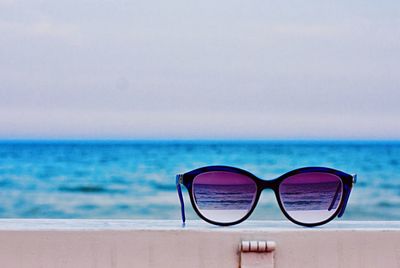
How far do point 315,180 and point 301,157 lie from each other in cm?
3170

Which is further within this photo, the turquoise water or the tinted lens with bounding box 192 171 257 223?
the turquoise water

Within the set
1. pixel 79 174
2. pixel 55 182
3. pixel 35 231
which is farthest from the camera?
pixel 79 174

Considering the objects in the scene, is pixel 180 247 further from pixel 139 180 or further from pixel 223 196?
pixel 139 180

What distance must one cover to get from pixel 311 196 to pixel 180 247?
0.23 meters

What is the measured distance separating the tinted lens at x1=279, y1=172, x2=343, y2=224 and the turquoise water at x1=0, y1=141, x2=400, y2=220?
1110 centimetres

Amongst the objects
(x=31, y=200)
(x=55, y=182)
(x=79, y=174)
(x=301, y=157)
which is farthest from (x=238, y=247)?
(x=301, y=157)

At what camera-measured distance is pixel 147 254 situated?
1.20m

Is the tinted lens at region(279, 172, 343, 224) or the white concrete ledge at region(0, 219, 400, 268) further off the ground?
the tinted lens at region(279, 172, 343, 224)

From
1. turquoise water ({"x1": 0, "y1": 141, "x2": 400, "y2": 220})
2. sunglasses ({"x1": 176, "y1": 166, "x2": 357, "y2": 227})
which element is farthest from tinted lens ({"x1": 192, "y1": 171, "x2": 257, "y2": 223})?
turquoise water ({"x1": 0, "y1": 141, "x2": 400, "y2": 220})

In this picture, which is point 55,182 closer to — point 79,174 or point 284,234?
point 79,174

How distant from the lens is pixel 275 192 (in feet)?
4.12

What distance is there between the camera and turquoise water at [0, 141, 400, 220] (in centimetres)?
1436

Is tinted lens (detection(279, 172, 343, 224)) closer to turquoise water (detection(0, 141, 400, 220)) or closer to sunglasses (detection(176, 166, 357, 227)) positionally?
sunglasses (detection(176, 166, 357, 227))

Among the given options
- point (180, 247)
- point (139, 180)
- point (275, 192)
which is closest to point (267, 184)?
point (275, 192)
